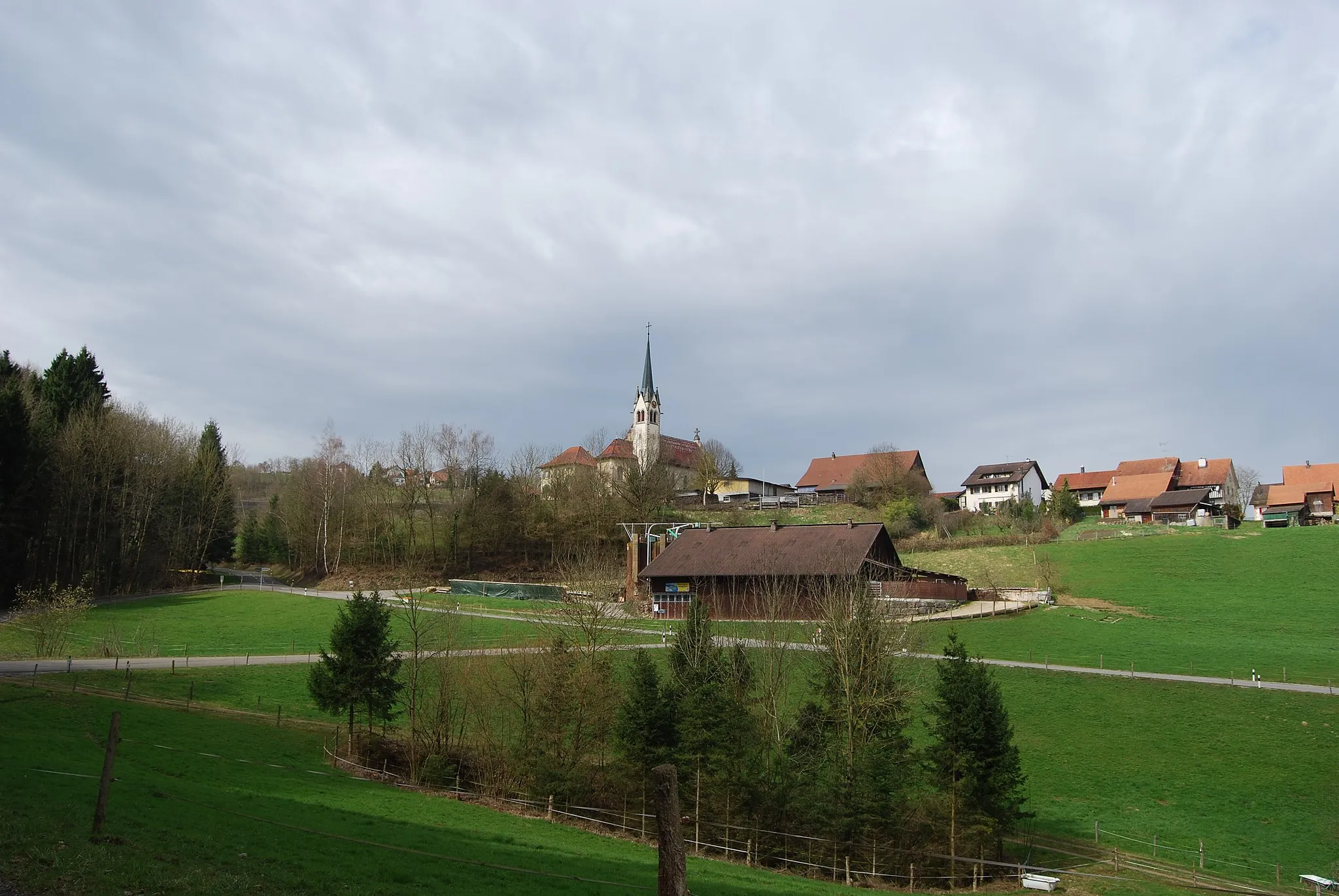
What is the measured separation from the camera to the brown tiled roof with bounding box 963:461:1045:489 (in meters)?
105

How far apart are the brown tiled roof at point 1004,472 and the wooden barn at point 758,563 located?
54.8 metres

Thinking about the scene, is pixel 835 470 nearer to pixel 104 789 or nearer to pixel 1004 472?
pixel 1004 472

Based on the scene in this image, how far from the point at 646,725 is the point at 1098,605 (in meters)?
39.9

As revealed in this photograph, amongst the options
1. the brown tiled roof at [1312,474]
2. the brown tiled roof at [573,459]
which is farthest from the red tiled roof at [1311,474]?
the brown tiled roof at [573,459]

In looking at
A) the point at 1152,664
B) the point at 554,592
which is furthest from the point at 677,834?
the point at 554,592

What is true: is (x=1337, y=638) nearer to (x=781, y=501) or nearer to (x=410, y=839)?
(x=410, y=839)

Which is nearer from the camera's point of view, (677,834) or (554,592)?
(677,834)

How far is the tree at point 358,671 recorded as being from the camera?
28.9 m

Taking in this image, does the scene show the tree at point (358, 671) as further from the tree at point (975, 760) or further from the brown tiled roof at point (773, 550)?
the brown tiled roof at point (773, 550)

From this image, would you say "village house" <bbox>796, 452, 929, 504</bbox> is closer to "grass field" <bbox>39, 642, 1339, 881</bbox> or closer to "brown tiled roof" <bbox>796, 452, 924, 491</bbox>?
"brown tiled roof" <bbox>796, 452, 924, 491</bbox>

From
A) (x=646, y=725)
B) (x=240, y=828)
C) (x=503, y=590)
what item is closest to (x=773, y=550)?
(x=503, y=590)

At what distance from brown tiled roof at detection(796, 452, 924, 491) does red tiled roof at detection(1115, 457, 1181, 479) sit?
2405cm

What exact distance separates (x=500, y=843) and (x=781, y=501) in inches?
3328

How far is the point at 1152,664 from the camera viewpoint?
37656mm
